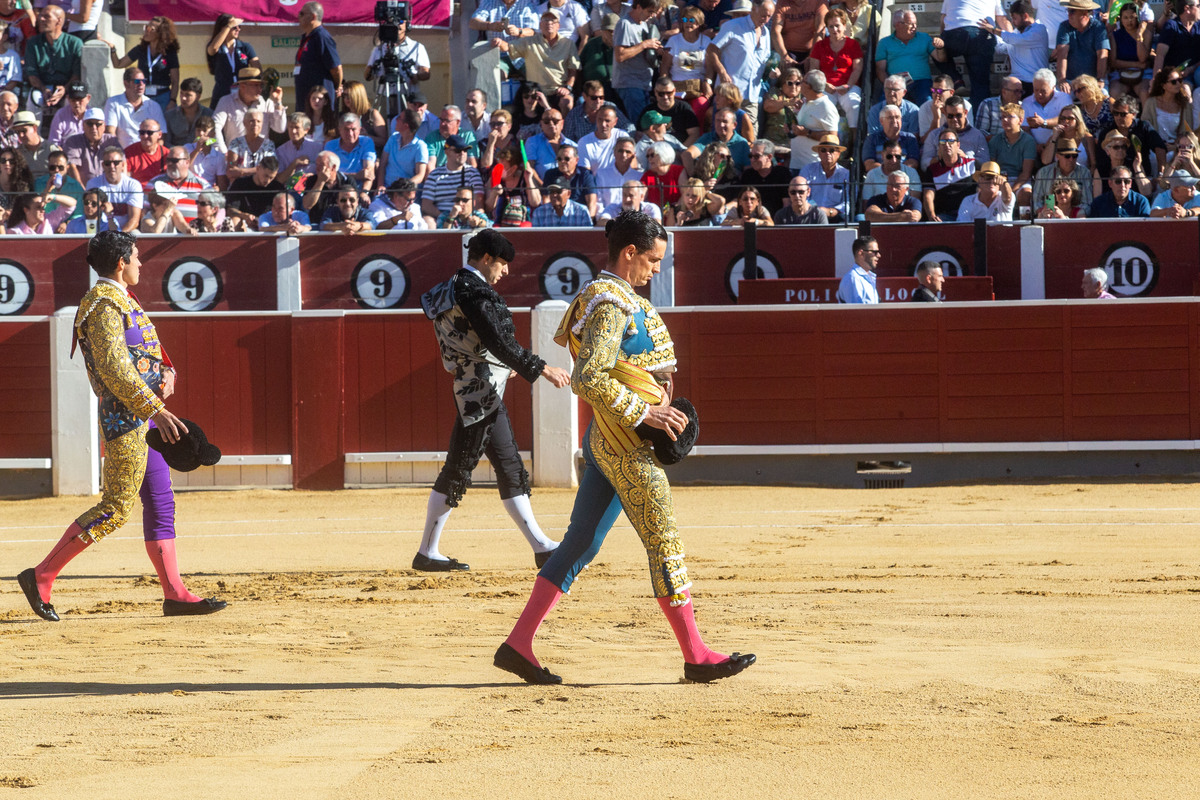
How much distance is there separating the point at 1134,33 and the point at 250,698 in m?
10.1

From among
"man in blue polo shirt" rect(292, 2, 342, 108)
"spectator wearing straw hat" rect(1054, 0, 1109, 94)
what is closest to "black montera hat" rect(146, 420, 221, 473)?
"man in blue polo shirt" rect(292, 2, 342, 108)

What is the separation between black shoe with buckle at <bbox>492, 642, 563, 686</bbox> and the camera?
4.18m

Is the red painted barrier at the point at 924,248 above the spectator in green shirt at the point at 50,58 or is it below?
below

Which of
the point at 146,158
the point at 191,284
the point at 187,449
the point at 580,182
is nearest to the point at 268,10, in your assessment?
the point at 146,158

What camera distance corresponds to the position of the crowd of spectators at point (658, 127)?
11188 mm

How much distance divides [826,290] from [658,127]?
1967 millimetres

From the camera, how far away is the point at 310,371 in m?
10.2

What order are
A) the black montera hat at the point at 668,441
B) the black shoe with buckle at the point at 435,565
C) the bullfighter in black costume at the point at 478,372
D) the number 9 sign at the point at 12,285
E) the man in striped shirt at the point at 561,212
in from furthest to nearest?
the number 9 sign at the point at 12,285 → the man in striped shirt at the point at 561,212 → the black shoe with buckle at the point at 435,565 → the bullfighter in black costume at the point at 478,372 → the black montera hat at the point at 668,441

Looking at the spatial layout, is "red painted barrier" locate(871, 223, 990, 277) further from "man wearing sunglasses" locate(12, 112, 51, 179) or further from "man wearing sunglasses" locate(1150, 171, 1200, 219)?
"man wearing sunglasses" locate(12, 112, 51, 179)

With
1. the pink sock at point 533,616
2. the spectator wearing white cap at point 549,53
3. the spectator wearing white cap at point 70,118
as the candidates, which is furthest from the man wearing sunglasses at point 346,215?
the pink sock at point 533,616

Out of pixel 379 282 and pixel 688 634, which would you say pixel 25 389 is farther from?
pixel 688 634

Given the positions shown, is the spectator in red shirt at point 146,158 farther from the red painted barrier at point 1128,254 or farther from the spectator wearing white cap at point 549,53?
the red painted barrier at point 1128,254

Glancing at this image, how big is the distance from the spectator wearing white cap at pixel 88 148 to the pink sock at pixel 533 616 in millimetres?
9330

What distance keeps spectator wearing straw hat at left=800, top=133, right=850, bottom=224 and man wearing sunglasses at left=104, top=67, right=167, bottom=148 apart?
5686 millimetres
